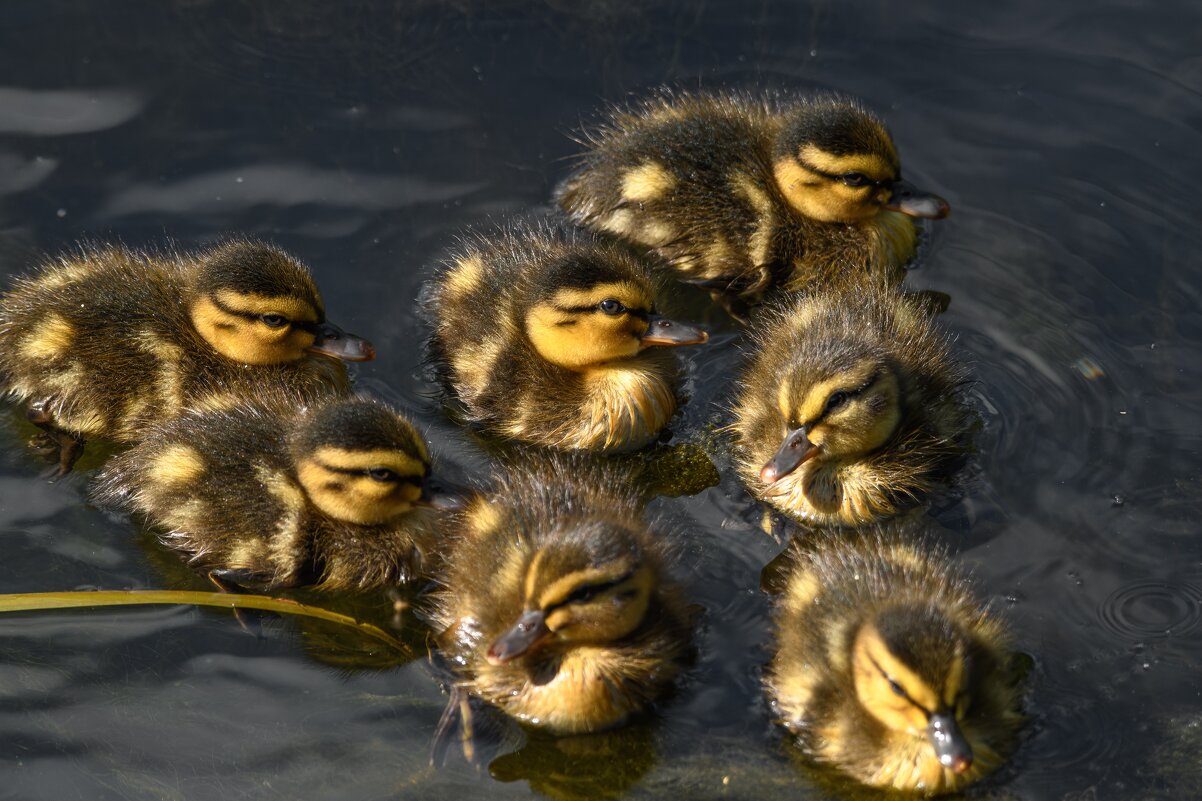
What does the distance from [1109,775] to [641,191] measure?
242 centimetres

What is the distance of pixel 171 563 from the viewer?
4.62 meters

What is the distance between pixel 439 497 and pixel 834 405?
1126 millimetres

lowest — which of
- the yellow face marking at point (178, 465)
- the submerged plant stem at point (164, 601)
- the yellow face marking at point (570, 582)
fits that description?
the submerged plant stem at point (164, 601)

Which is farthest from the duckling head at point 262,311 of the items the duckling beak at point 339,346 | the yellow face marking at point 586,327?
the yellow face marking at point 586,327

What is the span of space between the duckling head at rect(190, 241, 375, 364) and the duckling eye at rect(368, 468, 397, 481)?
647mm

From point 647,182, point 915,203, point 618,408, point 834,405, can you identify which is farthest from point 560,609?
point 915,203

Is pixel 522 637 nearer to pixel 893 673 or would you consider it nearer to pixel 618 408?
pixel 893 673

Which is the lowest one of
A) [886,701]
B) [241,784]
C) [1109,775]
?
[241,784]

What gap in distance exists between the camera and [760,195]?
17.5ft

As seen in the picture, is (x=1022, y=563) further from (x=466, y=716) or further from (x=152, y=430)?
(x=152, y=430)

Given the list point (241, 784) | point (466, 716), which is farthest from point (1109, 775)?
point (241, 784)

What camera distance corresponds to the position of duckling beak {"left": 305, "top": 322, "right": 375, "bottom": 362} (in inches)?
190

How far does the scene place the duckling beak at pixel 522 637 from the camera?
3863mm

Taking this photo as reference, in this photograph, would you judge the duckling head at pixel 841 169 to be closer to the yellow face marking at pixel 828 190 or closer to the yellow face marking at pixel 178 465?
the yellow face marking at pixel 828 190
